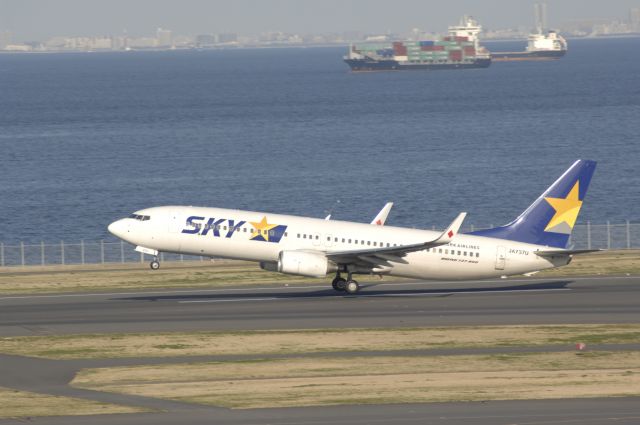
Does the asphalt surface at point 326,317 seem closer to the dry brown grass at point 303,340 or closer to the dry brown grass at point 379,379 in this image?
the dry brown grass at point 379,379

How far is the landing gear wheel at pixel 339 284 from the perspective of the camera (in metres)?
59.6

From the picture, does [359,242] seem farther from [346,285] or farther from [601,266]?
[601,266]

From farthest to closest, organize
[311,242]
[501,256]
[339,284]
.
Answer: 1. [339,284]
2. [501,256]
3. [311,242]

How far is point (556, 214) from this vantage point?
5928 centimetres

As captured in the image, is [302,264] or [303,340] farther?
[302,264]

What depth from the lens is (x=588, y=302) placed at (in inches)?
2207

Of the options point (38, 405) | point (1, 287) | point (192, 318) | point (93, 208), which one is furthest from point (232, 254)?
point (93, 208)

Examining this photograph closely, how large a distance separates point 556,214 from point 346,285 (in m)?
11.2

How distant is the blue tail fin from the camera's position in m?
59.1

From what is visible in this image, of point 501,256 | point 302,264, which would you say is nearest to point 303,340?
point 302,264

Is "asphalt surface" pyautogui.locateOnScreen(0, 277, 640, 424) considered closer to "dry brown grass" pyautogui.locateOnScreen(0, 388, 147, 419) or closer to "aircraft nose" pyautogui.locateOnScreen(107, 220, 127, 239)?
"dry brown grass" pyautogui.locateOnScreen(0, 388, 147, 419)

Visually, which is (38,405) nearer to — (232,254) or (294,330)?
(294,330)

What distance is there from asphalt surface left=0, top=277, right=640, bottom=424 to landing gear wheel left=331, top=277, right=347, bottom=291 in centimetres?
96

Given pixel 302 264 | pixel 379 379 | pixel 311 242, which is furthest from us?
pixel 311 242
